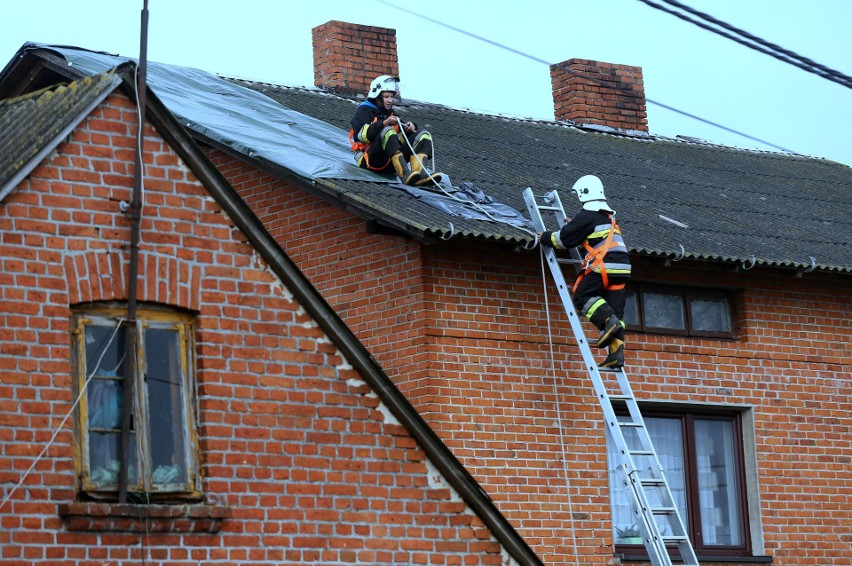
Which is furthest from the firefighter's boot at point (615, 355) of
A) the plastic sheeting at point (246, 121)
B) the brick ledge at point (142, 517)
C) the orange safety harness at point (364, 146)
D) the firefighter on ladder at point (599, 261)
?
the brick ledge at point (142, 517)

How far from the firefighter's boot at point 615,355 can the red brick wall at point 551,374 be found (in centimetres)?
75

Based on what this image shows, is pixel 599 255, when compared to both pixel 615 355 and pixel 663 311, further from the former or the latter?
pixel 663 311

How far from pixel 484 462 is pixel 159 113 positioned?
5266 millimetres

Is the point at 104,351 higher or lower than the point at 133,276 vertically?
lower

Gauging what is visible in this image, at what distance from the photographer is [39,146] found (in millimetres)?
9711

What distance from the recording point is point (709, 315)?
16406mm

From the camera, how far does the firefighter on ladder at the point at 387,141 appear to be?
15484mm

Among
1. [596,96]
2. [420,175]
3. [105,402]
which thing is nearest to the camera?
[105,402]

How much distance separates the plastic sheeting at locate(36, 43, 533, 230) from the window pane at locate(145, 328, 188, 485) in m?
4.73

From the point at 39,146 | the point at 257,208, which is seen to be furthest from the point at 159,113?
the point at 257,208

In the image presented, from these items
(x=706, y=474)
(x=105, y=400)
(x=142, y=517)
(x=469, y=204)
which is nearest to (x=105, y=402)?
(x=105, y=400)

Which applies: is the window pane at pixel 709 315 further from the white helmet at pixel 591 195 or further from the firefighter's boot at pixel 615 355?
the white helmet at pixel 591 195

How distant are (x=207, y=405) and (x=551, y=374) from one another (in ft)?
18.0

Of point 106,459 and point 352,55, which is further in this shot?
point 352,55
